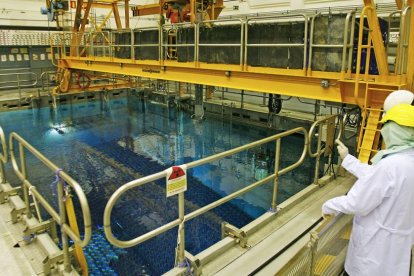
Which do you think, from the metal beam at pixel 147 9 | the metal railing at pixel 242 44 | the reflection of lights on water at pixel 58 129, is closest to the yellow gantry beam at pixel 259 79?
the metal railing at pixel 242 44

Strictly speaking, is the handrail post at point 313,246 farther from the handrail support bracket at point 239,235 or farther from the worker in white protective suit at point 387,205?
the handrail support bracket at point 239,235

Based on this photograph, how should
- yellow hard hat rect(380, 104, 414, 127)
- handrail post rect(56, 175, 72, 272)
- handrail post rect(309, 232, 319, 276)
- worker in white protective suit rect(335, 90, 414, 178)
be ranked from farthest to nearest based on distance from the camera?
handrail post rect(56, 175, 72, 272) → worker in white protective suit rect(335, 90, 414, 178) → handrail post rect(309, 232, 319, 276) → yellow hard hat rect(380, 104, 414, 127)

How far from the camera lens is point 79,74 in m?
14.3

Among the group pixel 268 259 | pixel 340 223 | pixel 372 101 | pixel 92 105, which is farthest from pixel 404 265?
pixel 92 105

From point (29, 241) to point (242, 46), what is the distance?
409 centimetres

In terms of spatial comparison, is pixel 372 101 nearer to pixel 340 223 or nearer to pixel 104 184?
pixel 340 223

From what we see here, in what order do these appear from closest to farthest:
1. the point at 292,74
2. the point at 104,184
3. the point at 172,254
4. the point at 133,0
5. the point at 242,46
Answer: the point at 172,254 < the point at 292,74 < the point at 242,46 < the point at 104,184 < the point at 133,0

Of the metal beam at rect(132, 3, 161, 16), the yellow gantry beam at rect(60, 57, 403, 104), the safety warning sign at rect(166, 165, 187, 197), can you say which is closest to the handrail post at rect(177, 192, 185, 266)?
the safety warning sign at rect(166, 165, 187, 197)

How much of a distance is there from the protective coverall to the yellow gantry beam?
2450mm

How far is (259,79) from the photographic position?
18.5ft

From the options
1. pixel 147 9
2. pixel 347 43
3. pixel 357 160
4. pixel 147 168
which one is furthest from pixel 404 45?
pixel 147 9

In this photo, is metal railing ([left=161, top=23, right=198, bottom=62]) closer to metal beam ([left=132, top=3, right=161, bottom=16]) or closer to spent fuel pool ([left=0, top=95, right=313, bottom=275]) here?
spent fuel pool ([left=0, top=95, right=313, bottom=275])

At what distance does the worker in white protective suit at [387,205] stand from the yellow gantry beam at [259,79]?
93.5 inches

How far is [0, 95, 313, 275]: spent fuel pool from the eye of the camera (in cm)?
453
